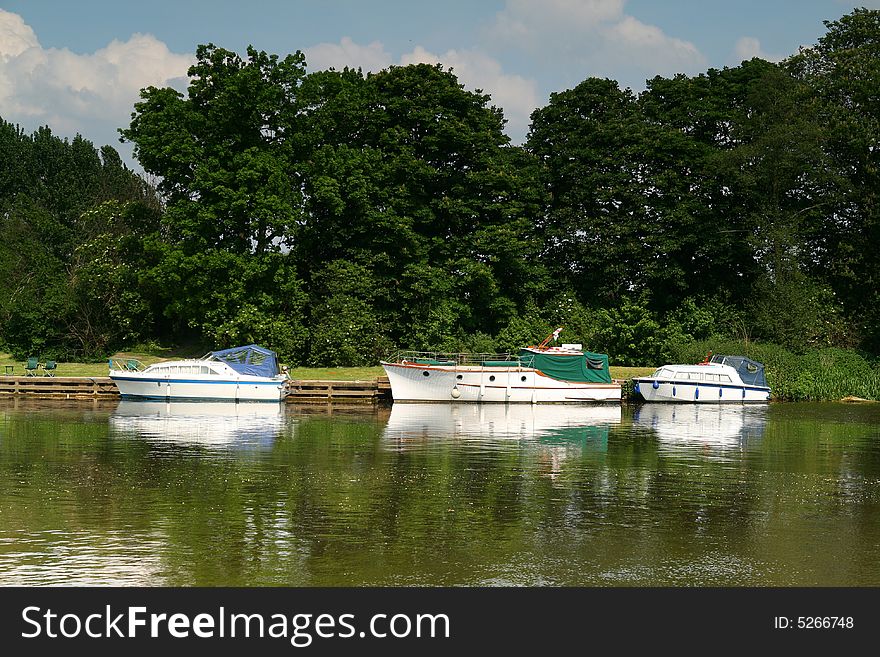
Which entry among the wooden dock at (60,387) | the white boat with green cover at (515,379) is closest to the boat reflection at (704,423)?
the white boat with green cover at (515,379)

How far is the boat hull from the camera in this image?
55.1m

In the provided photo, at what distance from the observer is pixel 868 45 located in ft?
214

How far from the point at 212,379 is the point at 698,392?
2502 cm

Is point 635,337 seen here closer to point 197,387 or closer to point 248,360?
point 248,360

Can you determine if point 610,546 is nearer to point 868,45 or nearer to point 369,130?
point 369,130

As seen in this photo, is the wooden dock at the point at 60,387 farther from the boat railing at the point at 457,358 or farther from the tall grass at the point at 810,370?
the tall grass at the point at 810,370

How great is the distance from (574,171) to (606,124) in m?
3.67

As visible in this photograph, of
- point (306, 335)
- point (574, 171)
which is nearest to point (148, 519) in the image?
point (306, 335)

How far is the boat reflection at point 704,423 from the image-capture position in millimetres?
38125

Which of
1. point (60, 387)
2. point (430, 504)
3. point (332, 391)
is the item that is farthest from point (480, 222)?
point (430, 504)

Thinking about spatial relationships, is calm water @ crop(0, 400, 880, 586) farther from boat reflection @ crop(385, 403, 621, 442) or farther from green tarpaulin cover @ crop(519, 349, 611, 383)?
green tarpaulin cover @ crop(519, 349, 611, 383)

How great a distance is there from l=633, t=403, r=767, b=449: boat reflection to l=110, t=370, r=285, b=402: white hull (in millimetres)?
17861

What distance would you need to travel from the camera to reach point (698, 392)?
55438mm

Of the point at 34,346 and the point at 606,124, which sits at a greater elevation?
the point at 606,124
